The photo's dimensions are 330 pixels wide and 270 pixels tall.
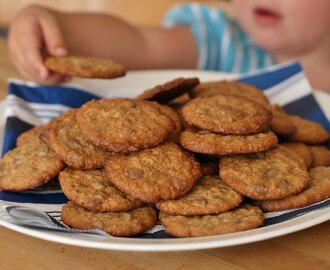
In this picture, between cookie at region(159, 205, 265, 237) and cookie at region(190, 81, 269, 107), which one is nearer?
cookie at region(159, 205, 265, 237)

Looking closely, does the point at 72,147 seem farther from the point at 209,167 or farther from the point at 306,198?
the point at 306,198

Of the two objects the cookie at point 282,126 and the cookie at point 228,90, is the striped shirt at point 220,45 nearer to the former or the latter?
the cookie at point 228,90

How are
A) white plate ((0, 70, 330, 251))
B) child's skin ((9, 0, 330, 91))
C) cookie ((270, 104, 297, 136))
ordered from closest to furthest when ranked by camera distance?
1. white plate ((0, 70, 330, 251))
2. cookie ((270, 104, 297, 136))
3. child's skin ((9, 0, 330, 91))

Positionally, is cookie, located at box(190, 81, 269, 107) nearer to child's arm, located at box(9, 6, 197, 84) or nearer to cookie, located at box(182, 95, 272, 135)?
cookie, located at box(182, 95, 272, 135)

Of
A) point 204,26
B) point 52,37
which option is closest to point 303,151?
point 52,37

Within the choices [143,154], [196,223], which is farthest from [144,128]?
[196,223]

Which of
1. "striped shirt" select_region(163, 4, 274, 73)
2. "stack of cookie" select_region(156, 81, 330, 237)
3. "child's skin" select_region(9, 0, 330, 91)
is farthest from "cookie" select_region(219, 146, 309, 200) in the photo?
"striped shirt" select_region(163, 4, 274, 73)

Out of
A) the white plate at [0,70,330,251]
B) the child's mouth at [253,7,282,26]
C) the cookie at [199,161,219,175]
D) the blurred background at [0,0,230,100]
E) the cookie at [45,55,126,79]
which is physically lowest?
the white plate at [0,70,330,251]

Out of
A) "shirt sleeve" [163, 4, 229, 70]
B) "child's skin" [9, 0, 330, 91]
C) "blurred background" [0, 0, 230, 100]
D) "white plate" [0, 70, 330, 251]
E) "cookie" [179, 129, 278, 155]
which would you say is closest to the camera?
"white plate" [0, 70, 330, 251]
